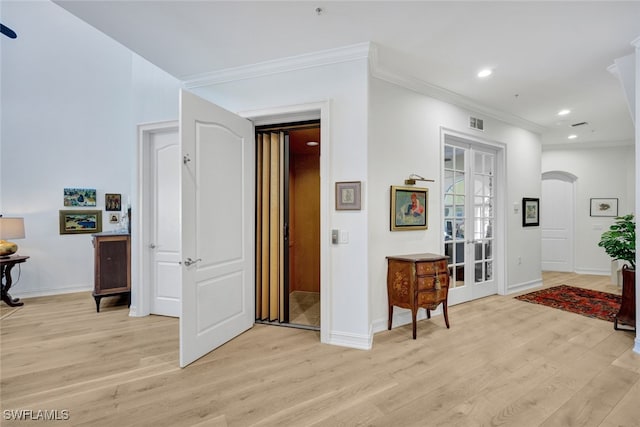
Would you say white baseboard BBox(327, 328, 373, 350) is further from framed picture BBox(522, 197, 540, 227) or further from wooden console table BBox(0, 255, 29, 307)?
wooden console table BBox(0, 255, 29, 307)

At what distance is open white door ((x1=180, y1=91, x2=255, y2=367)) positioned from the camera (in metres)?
2.53

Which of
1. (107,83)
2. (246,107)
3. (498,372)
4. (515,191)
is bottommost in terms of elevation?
(498,372)

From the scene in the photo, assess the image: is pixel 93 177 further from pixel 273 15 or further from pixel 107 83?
pixel 273 15

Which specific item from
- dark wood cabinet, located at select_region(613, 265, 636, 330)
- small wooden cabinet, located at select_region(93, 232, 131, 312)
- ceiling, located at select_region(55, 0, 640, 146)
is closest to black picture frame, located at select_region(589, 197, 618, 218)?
ceiling, located at select_region(55, 0, 640, 146)

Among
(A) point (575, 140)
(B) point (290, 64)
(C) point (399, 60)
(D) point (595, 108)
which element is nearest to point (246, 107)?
(B) point (290, 64)

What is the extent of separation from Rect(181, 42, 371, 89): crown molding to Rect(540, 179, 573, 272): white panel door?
633cm

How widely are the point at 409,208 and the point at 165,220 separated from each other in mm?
3024

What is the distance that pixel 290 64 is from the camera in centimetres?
307

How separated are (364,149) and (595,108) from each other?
4.21m

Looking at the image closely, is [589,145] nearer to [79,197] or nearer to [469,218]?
[469,218]

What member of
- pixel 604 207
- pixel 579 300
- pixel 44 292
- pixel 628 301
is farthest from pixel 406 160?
pixel 44 292

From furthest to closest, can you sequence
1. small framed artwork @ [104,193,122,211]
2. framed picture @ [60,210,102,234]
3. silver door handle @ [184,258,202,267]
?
1. small framed artwork @ [104,193,122,211]
2. framed picture @ [60,210,102,234]
3. silver door handle @ [184,258,202,267]

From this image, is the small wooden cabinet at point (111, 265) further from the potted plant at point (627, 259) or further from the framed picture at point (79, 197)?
the potted plant at point (627, 259)

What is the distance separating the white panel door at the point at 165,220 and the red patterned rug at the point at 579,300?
196 inches
